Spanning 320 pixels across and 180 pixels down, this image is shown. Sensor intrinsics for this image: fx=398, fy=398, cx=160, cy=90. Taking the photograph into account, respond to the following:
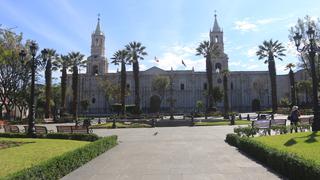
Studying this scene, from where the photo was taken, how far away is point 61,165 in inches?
408

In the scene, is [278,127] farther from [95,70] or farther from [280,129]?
[95,70]

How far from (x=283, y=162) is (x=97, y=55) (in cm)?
8601

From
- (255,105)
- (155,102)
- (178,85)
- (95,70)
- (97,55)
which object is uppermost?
(97,55)

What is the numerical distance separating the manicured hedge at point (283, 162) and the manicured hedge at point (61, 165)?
5.44 meters

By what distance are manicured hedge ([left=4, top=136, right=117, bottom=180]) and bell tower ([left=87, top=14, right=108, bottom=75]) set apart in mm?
79254

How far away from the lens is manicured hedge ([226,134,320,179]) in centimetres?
813

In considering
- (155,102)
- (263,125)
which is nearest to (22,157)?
(263,125)

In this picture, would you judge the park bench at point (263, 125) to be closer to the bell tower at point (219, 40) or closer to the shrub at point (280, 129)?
the shrub at point (280, 129)

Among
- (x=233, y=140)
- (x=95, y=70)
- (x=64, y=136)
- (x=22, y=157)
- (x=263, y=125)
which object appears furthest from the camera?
(x=95, y=70)

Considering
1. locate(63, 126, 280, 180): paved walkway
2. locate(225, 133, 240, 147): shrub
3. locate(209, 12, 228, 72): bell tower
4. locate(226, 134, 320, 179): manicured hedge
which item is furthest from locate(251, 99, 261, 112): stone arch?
locate(226, 134, 320, 179): manicured hedge

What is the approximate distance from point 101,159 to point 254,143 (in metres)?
5.22

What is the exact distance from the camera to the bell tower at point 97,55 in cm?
9262

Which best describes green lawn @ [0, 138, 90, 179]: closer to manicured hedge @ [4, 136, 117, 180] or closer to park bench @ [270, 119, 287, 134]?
manicured hedge @ [4, 136, 117, 180]

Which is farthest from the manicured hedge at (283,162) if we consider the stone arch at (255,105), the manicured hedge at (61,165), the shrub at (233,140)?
the stone arch at (255,105)
